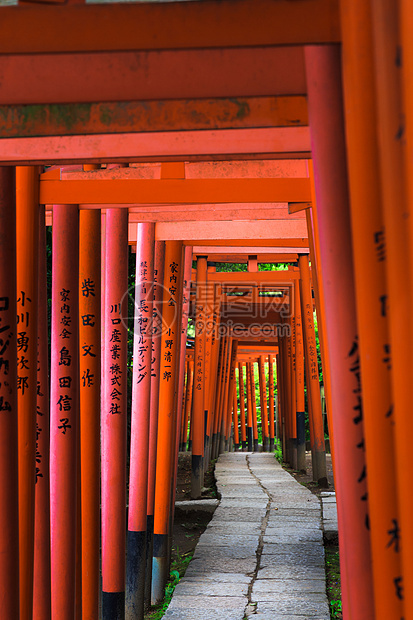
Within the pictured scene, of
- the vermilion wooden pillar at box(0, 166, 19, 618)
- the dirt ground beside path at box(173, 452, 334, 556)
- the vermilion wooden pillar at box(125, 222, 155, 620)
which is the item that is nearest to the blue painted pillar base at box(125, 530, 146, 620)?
the vermilion wooden pillar at box(125, 222, 155, 620)

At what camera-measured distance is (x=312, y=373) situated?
40.2 ft

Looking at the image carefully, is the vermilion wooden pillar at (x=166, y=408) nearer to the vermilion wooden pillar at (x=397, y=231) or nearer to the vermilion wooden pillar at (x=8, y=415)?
the vermilion wooden pillar at (x=8, y=415)

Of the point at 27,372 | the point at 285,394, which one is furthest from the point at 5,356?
the point at 285,394

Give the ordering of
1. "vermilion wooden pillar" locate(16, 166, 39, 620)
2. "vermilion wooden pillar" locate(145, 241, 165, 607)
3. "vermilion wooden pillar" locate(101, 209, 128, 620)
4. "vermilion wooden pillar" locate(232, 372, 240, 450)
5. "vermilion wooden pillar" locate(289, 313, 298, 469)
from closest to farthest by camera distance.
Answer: "vermilion wooden pillar" locate(16, 166, 39, 620) → "vermilion wooden pillar" locate(101, 209, 128, 620) → "vermilion wooden pillar" locate(145, 241, 165, 607) → "vermilion wooden pillar" locate(289, 313, 298, 469) → "vermilion wooden pillar" locate(232, 372, 240, 450)

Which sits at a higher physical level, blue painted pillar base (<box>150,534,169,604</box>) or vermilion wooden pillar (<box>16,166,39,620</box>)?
vermilion wooden pillar (<box>16,166,39,620</box>)

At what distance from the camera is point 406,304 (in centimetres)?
165

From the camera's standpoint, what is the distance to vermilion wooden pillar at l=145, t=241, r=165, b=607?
7113mm

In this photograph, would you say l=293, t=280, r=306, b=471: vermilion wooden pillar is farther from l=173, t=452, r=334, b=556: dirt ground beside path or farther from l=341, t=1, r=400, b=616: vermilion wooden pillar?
l=341, t=1, r=400, b=616: vermilion wooden pillar

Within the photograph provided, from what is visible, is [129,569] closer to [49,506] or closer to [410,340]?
[49,506]

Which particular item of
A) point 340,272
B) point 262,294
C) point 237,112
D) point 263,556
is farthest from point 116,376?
point 262,294

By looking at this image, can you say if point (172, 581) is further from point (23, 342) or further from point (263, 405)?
point (263, 405)

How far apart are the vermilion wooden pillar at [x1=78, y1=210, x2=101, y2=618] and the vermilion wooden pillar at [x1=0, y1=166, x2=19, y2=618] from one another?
1.64 metres

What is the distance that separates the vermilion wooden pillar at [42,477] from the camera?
4.21 meters

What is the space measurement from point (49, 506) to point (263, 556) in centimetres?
339
